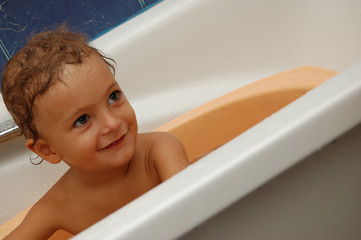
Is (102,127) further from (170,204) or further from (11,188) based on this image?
(11,188)

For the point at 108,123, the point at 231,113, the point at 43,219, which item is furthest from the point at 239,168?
the point at 231,113

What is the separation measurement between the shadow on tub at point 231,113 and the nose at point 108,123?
0.42 m

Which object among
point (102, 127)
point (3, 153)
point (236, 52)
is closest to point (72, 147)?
point (102, 127)

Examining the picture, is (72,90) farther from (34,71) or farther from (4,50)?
(4,50)

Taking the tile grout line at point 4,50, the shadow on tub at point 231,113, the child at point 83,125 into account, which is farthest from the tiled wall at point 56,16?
the child at point 83,125

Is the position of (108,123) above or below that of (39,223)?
above

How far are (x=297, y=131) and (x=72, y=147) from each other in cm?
43

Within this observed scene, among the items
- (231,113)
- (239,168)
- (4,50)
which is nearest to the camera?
(239,168)

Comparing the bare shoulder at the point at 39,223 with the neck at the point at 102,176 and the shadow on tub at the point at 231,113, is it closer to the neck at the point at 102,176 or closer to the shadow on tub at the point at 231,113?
the neck at the point at 102,176

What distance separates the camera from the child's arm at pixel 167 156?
835 mm

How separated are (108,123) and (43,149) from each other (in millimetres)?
185

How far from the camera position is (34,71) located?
734 mm

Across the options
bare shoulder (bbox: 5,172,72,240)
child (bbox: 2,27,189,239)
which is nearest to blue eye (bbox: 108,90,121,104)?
child (bbox: 2,27,189,239)

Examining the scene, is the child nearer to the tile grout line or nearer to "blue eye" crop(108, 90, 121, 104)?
"blue eye" crop(108, 90, 121, 104)
